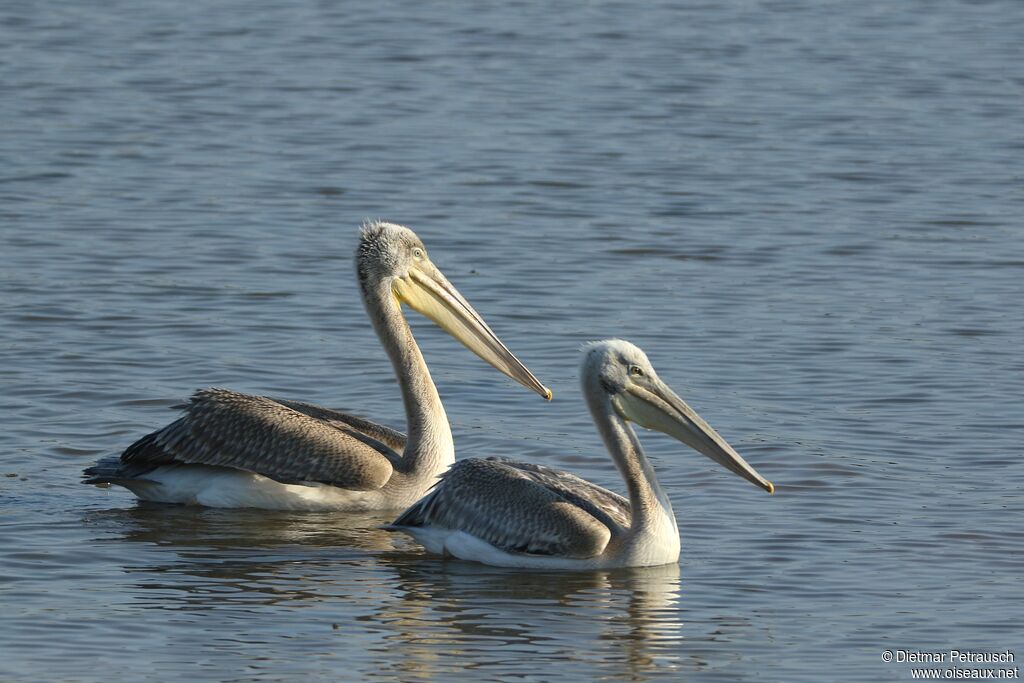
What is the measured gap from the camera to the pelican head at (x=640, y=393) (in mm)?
7484

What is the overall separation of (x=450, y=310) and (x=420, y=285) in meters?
0.17

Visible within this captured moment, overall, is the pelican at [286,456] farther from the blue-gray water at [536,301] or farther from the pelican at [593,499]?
the pelican at [593,499]

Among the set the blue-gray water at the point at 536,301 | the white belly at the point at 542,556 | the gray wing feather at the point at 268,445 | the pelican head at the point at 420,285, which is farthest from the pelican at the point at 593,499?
the pelican head at the point at 420,285

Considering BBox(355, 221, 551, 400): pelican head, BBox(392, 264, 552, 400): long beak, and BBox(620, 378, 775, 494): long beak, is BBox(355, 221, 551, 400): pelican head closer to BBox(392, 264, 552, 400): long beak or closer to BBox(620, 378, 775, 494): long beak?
BBox(392, 264, 552, 400): long beak

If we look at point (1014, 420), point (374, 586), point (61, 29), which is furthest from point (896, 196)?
point (61, 29)

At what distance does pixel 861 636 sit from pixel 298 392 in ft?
12.7

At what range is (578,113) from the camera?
16.5 m

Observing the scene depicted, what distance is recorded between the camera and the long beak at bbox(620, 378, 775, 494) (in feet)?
24.5

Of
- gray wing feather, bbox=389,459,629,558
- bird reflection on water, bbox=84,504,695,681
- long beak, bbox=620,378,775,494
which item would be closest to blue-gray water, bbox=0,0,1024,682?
bird reflection on water, bbox=84,504,695,681

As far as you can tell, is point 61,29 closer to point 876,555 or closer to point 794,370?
Result: point 794,370

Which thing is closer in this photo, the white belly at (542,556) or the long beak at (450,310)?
the white belly at (542,556)

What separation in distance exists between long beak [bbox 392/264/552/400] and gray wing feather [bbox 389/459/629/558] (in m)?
1.21

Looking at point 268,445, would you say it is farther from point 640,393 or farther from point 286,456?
point 640,393

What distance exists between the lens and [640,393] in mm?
7496
